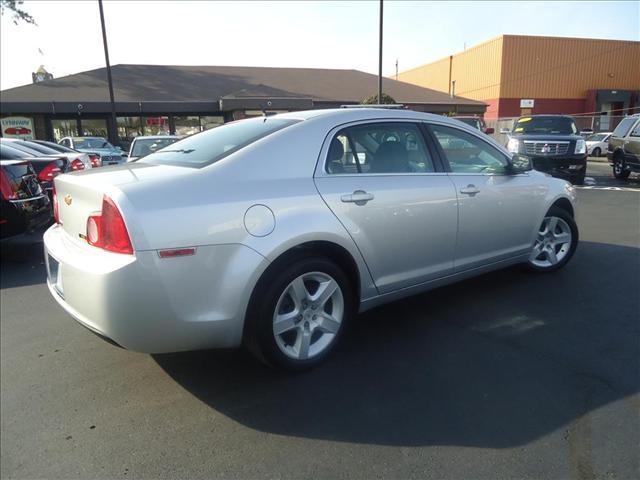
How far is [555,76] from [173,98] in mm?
31917

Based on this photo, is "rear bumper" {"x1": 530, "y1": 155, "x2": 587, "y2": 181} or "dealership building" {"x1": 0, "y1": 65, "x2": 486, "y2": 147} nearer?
"rear bumper" {"x1": 530, "y1": 155, "x2": 587, "y2": 181}

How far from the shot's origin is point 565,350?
131 inches

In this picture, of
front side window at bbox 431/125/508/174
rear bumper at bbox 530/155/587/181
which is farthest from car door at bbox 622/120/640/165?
front side window at bbox 431/125/508/174

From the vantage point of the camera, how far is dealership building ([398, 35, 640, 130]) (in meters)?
39.1

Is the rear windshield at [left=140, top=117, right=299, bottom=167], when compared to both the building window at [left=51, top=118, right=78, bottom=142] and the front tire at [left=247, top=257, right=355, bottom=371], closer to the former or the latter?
the front tire at [left=247, top=257, right=355, bottom=371]

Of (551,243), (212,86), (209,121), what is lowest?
(551,243)

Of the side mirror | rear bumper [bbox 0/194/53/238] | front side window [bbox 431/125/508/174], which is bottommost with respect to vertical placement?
rear bumper [bbox 0/194/53/238]

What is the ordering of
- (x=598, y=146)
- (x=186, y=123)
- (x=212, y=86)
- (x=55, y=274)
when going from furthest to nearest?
1. (x=212, y=86)
2. (x=186, y=123)
3. (x=598, y=146)
4. (x=55, y=274)

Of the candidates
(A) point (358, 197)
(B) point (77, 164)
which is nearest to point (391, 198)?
(A) point (358, 197)

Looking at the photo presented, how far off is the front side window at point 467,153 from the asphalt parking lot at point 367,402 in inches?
46.1

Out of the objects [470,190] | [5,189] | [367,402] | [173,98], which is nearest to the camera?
[367,402]

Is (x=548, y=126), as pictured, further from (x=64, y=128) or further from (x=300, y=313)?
(x=64, y=128)

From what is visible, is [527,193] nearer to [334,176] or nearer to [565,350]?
[565,350]

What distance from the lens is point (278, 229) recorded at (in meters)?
2.77
